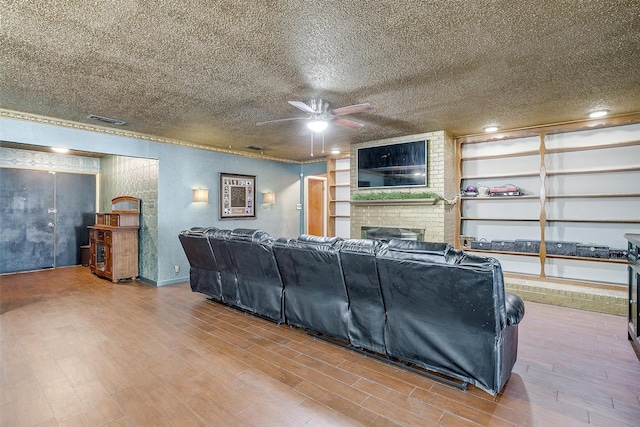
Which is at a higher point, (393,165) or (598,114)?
(598,114)

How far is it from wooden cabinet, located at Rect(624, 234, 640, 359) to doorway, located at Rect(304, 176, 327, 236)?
20.5 feet

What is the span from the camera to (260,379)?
8.29 ft

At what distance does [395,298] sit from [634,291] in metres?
2.49

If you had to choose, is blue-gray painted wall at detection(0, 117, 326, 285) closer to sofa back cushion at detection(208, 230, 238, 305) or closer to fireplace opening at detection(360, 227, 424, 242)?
sofa back cushion at detection(208, 230, 238, 305)

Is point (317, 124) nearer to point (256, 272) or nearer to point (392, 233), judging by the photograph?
point (256, 272)

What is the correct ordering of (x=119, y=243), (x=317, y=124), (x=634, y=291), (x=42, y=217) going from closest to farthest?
(x=634, y=291) < (x=317, y=124) < (x=119, y=243) < (x=42, y=217)

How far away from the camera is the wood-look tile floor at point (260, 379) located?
Result: 2.08 m

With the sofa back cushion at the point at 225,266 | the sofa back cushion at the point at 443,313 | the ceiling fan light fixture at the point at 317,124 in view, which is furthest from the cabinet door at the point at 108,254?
the sofa back cushion at the point at 443,313

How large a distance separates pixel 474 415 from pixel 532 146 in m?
4.72

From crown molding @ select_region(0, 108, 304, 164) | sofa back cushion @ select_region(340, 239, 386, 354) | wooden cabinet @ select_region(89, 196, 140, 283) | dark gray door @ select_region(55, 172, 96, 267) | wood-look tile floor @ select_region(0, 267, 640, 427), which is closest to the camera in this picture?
wood-look tile floor @ select_region(0, 267, 640, 427)

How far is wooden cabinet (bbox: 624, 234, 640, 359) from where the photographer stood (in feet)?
9.53

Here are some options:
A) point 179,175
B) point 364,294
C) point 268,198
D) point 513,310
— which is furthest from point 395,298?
point 268,198

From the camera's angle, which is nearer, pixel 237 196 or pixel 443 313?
pixel 443 313

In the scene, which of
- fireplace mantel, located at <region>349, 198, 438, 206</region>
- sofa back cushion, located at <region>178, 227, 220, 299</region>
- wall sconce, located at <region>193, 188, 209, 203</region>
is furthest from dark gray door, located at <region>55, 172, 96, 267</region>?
fireplace mantel, located at <region>349, 198, 438, 206</region>
